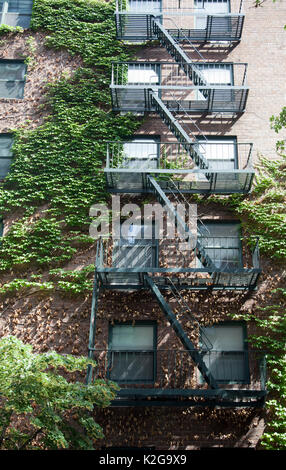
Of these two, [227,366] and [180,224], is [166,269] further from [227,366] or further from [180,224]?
[227,366]

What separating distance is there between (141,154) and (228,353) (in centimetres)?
706

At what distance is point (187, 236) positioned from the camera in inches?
571

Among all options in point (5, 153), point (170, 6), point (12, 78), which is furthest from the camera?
point (170, 6)

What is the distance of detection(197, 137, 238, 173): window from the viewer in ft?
55.7

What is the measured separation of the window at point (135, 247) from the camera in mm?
15352

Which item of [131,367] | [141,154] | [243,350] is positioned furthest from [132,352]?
[141,154]

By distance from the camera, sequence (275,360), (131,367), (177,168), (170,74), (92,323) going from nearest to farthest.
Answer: (275,360)
(92,323)
(131,367)
(177,168)
(170,74)

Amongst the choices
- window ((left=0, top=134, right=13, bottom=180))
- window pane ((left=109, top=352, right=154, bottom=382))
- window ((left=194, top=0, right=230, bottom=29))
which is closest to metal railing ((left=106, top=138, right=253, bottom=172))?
window ((left=0, top=134, right=13, bottom=180))

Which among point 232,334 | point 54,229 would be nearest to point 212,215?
point 232,334

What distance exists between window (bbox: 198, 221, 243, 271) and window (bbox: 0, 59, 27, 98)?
833 cm

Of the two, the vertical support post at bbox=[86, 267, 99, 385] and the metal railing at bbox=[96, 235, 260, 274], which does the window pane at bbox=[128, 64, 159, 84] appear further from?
the vertical support post at bbox=[86, 267, 99, 385]

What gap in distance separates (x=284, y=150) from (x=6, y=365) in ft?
37.3

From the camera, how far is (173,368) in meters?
13.7

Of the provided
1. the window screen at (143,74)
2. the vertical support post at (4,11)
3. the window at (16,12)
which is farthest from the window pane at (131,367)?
the vertical support post at (4,11)
